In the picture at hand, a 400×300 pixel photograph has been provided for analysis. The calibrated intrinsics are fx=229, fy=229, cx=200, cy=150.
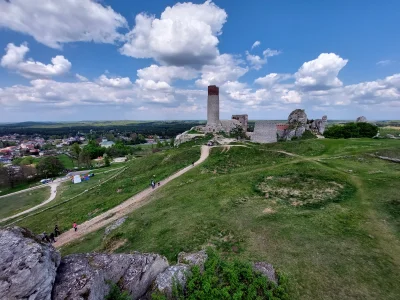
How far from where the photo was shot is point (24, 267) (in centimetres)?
738

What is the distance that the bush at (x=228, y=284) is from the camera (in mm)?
9352

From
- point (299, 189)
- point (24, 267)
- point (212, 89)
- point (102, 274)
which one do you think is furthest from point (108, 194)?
point (212, 89)

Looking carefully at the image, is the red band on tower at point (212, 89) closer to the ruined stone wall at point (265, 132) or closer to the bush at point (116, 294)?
the ruined stone wall at point (265, 132)

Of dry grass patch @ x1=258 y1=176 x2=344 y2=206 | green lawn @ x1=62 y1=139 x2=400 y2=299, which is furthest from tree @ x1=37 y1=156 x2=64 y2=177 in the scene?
dry grass patch @ x1=258 y1=176 x2=344 y2=206

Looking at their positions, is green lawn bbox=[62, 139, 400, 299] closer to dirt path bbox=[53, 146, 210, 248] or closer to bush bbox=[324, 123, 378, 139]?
dirt path bbox=[53, 146, 210, 248]

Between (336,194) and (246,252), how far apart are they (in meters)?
12.4

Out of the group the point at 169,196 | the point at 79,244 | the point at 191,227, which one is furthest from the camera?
the point at 169,196

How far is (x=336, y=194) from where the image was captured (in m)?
20.8

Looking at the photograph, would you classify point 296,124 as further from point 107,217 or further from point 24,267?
point 24,267

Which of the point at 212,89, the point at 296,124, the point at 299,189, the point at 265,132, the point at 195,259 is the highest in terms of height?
the point at 212,89

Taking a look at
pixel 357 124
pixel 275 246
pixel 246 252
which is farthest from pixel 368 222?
pixel 357 124

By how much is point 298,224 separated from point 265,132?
48.5 meters

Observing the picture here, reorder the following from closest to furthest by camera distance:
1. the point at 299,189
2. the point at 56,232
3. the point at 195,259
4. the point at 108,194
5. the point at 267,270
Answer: the point at 267,270 < the point at 195,259 < the point at 299,189 < the point at 56,232 < the point at 108,194

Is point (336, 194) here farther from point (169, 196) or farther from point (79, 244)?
point (79, 244)
